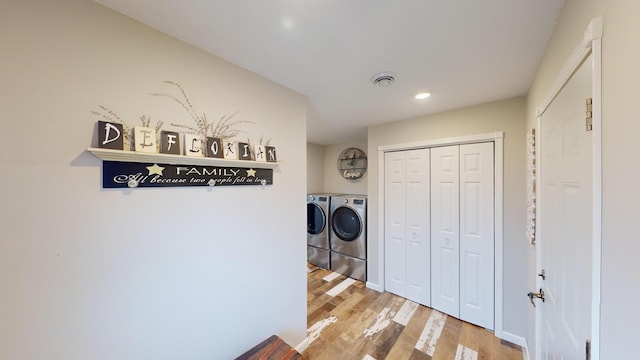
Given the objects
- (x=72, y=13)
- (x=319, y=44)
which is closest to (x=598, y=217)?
(x=319, y=44)

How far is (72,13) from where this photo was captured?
92 centimetres

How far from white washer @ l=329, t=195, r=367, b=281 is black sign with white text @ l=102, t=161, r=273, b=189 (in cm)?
190

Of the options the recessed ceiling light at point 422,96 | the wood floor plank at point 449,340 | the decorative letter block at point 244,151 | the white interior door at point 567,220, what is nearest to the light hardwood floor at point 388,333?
the wood floor plank at point 449,340

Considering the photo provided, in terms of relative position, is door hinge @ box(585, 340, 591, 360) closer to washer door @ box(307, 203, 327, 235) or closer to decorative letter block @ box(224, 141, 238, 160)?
decorative letter block @ box(224, 141, 238, 160)

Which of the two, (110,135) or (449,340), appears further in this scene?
(449,340)

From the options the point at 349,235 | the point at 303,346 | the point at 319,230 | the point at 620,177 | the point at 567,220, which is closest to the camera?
the point at 620,177

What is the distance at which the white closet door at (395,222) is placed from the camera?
2.74m

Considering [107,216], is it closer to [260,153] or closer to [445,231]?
[260,153]

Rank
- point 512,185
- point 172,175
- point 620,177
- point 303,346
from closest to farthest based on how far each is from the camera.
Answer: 1. point 620,177
2. point 172,175
3. point 303,346
4. point 512,185

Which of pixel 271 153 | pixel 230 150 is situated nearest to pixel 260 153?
pixel 271 153

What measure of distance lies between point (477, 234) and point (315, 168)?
284 cm

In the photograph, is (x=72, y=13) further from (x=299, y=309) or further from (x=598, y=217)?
(x=299, y=309)

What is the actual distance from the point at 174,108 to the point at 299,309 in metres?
1.77

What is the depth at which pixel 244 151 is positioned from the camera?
1.46 metres
